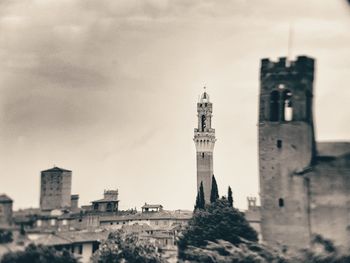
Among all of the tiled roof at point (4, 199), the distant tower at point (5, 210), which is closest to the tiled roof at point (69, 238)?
the distant tower at point (5, 210)

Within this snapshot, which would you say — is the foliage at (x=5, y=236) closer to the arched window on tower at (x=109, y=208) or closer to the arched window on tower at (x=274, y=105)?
the arched window on tower at (x=274, y=105)

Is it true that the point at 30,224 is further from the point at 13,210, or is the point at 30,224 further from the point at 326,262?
the point at 326,262

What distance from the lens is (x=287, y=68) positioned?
2656 cm

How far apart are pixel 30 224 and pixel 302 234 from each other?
29.3 ft

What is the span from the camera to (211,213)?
2991 cm

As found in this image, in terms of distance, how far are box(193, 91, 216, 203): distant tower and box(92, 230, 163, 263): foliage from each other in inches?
1221

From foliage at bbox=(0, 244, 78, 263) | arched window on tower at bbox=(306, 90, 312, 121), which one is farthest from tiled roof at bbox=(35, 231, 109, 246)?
arched window on tower at bbox=(306, 90, 312, 121)

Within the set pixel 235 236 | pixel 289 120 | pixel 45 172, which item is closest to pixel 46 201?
pixel 45 172

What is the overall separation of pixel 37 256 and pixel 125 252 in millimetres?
5967

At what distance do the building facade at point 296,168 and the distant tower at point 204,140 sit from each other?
32779mm

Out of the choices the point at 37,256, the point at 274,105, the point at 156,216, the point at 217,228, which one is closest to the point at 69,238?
the point at 37,256

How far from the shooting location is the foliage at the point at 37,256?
69.5 ft

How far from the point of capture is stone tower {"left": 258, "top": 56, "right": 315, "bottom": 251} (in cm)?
2511

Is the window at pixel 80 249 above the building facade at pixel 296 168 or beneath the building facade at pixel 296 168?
beneath
